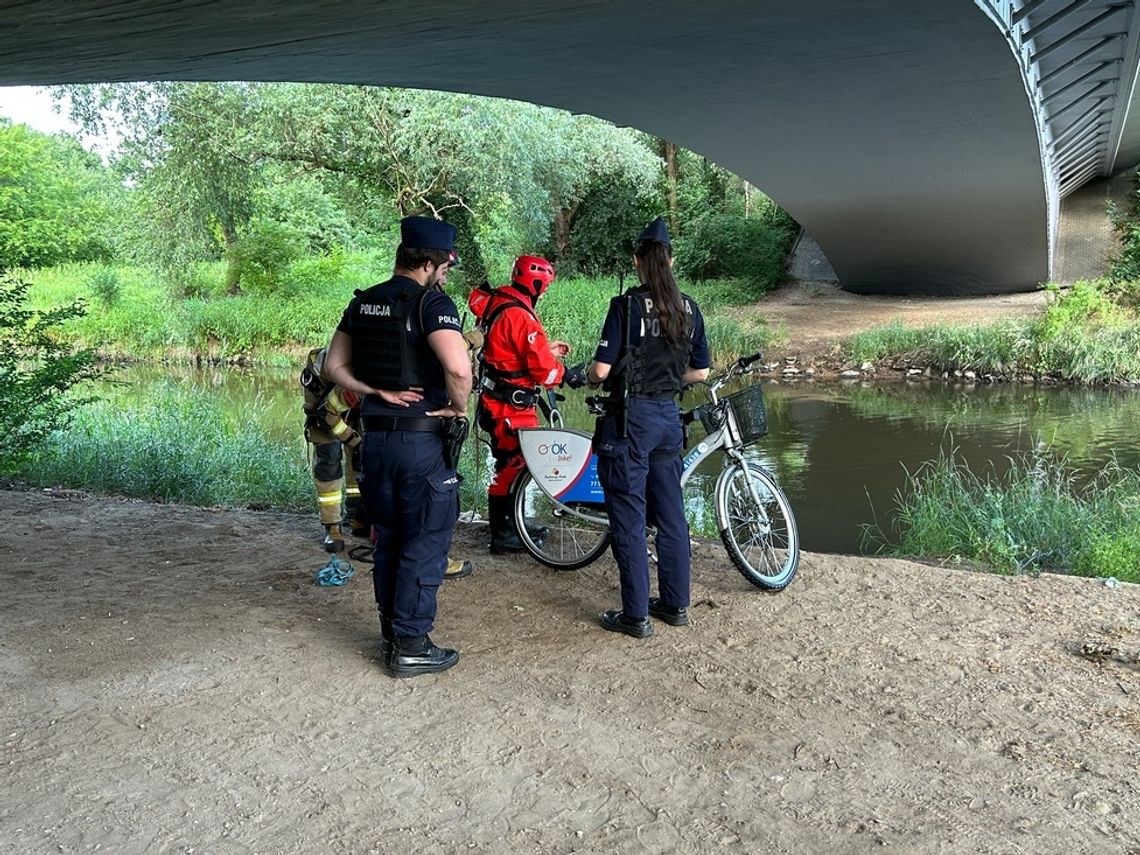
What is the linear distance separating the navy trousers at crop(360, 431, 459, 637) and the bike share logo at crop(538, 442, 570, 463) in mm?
1373

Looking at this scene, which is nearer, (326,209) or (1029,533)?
(1029,533)

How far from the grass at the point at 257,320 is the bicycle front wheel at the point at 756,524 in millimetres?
13515

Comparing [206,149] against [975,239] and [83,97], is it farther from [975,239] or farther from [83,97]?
[975,239]

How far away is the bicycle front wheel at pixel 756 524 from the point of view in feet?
16.3

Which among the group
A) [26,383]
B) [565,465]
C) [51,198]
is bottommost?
[565,465]

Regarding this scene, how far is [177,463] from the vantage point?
8.67 m

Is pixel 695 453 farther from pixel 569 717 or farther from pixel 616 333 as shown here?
pixel 569 717

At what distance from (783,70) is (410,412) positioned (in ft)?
31.6

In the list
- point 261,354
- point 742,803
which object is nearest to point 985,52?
point 742,803

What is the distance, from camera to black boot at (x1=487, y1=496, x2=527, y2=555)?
19.0 feet

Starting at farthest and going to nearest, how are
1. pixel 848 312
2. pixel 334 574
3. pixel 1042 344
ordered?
pixel 848 312, pixel 1042 344, pixel 334 574

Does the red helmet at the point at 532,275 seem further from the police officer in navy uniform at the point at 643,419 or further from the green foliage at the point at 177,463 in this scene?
the green foliage at the point at 177,463

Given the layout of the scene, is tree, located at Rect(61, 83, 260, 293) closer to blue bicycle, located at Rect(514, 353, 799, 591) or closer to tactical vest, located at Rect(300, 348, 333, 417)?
tactical vest, located at Rect(300, 348, 333, 417)

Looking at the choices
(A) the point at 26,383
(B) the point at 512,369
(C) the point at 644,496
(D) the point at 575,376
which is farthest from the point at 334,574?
(A) the point at 26,383
